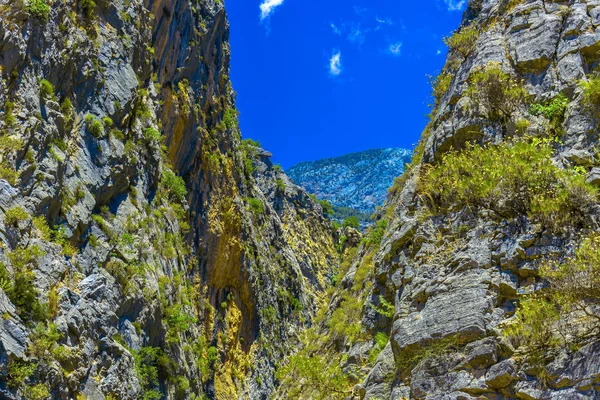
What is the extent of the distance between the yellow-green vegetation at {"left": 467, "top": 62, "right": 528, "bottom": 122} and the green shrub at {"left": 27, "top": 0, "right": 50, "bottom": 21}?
13261 millimetres

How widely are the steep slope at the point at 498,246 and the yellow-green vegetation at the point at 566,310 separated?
22mm

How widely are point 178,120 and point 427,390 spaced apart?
66.5 ft

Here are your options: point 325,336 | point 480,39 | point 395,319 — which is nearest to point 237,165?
point 325,336

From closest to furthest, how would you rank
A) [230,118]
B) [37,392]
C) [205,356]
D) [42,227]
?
[37,392]
[42,227]
[205,356]
[230,118]

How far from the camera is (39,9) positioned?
15.1 meters

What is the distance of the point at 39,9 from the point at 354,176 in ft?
404

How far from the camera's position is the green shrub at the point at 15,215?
11594 mm

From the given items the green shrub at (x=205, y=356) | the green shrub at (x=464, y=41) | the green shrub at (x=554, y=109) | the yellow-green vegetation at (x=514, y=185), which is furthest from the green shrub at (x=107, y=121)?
the green shrub at (x=554, y=109)

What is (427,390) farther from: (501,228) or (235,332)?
(235,332)

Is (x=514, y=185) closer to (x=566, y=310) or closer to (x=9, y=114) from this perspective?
(x=566, y=310)

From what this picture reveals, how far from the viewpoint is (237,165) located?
3369cm

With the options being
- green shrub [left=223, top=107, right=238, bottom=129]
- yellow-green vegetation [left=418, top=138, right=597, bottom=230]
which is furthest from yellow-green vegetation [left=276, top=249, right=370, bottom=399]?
green shrub [left=223, top=107, right=238, bottom=129]

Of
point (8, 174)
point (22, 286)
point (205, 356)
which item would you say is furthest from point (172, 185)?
point (22, 286)

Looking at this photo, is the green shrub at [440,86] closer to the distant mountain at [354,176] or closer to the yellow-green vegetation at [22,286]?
the yellow-green vegetation at [22,286]
